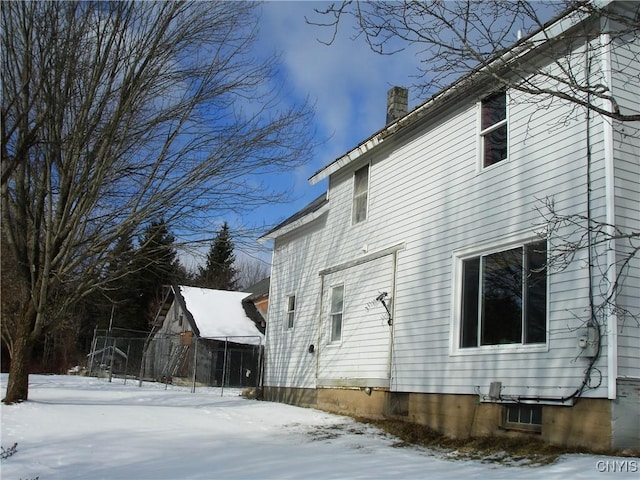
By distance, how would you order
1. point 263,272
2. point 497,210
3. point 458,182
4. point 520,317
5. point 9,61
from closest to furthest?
point 9,61
point 520,317
point 497,210
point 458,182
point 263,272

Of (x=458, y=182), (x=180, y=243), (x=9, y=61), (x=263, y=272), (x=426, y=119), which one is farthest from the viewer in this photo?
(x=263, y=272)

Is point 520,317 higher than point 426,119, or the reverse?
point 426,119

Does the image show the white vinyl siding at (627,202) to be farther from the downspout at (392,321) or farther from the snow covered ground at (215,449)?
the downspout at (392,321)

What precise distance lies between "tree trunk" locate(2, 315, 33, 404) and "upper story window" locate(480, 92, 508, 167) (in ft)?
29.8

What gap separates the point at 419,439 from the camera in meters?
9.56

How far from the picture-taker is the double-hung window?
13695 mm

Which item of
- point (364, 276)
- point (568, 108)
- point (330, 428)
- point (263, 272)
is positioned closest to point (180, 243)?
point (364, 276)

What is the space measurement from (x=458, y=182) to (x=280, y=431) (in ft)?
16.9

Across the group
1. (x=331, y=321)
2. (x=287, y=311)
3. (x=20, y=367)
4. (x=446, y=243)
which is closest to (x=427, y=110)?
(x=446, y=243)

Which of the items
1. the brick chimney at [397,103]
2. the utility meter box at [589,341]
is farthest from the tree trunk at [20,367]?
the utility meter box at [589,341]

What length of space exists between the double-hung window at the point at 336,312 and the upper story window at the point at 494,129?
5.13 metres

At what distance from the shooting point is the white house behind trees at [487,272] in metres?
7.45

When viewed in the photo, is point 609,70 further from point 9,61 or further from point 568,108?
point 9,61

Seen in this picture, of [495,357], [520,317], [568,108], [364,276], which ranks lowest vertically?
[495,357]
